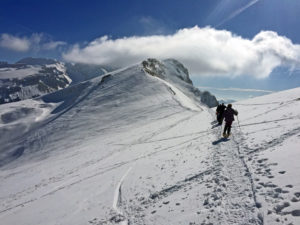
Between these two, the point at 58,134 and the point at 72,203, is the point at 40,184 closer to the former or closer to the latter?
the point at 72,203

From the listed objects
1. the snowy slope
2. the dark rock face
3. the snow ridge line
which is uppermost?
the dark rock face

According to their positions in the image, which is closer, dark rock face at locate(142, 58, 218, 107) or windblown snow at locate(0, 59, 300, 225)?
windblown snow at locate(0, 59, 300, 225)

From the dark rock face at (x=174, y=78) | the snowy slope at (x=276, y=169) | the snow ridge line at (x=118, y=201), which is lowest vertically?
the snow ridge line at (x=118, y=201)

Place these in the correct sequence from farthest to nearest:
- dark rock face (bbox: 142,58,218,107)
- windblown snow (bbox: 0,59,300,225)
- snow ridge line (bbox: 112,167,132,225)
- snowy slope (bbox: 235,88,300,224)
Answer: dark rock face (bbox: 142,58,218,107) → snow ridge line (bbox: 112,167,132,225) → windblown snow (bbox: 0,59,300,225) → snowy slope (bbox: 235,88,300,224)

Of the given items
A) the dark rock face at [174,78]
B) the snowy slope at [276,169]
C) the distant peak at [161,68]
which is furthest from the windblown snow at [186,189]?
the distant peak at [161,68]

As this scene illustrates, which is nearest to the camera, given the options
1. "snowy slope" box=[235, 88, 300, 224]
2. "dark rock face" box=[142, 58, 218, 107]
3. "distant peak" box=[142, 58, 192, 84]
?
"snowy slope" box=[235, 88, 300, 224]

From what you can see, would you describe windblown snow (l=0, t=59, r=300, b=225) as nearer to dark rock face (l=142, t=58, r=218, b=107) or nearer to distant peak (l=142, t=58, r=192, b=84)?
dark rock face (l=142, t=58, r=218, b=107)

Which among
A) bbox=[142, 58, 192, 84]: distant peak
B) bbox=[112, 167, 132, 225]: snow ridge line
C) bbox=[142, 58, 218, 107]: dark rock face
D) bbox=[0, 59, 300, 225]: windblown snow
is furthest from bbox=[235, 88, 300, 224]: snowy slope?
bbox=[142, 58, 192, 84]: distant peak

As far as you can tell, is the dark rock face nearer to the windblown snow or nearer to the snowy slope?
the windblown snow

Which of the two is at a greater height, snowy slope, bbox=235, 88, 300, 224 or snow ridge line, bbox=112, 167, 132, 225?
snowy slope, bbox=235, 88, 300, 224

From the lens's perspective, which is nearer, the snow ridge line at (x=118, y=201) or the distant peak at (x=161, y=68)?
the snow ridge line at (x=118, y=201)

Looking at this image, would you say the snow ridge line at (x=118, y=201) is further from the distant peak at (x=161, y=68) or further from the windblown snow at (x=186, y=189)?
the distant peak at (x=161, y=68)

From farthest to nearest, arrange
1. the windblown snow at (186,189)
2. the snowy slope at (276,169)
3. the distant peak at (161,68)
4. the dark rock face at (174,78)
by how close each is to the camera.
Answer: the distant peak at (161,68)
the dark rock face at (174,78)
the windblown snow at (186,189)
the snowy slope at (276,169)

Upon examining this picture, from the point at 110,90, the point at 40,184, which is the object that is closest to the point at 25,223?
the point at 40,184
